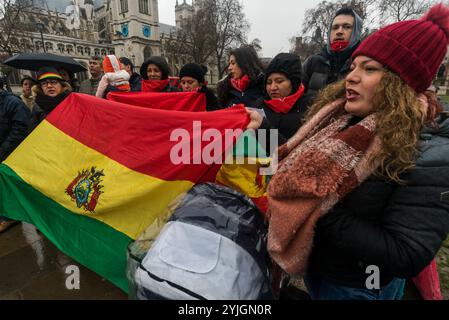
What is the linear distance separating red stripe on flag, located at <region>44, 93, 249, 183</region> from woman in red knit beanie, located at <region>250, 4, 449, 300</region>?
2.70 ft

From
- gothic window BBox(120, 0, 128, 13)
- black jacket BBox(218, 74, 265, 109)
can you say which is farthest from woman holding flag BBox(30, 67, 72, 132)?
gothic window BBox(120, 0, 128, 13)

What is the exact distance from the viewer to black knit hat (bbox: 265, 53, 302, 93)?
243cm

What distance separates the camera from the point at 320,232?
1.33m

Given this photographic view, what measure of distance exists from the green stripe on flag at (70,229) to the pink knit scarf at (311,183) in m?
1.24

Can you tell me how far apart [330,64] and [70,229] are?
322 centimetres

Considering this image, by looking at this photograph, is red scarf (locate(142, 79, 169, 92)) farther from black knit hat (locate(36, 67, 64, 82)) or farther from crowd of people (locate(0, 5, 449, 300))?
crowd of people (locate(0, 5, 449, 300))

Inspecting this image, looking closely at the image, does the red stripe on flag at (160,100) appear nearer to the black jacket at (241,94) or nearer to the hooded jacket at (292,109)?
the black jacket at (241,94)

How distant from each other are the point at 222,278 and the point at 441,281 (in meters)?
2.59

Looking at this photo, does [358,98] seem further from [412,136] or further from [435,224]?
[435,224]

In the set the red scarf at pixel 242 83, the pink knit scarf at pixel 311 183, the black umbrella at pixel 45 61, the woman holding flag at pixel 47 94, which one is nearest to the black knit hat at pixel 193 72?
the red scarf at pixel 242 83

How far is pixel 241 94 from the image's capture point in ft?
10.5

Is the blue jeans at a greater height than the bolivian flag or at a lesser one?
lesser

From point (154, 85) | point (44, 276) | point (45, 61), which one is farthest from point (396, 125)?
point (45, 61)

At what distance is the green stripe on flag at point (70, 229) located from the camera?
203cm
